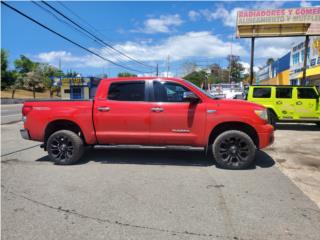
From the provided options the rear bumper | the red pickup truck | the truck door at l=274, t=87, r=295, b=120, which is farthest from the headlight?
the truck door at l=274, t=87, r=295, b=120

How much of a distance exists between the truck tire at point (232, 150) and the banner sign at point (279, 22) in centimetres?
1410

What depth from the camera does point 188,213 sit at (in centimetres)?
392

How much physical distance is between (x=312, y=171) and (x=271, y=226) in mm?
2996

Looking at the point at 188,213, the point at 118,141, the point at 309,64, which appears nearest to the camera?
the point at 188,213

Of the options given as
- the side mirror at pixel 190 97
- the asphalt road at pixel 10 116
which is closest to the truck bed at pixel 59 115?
the side mirror at pixel 190 97

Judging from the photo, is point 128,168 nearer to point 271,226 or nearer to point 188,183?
point 188,183

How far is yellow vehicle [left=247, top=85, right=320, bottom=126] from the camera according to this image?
1215cm

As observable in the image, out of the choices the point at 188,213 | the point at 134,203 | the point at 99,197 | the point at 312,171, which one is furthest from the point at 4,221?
the point at 312,171

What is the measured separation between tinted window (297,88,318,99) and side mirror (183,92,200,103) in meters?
8.14

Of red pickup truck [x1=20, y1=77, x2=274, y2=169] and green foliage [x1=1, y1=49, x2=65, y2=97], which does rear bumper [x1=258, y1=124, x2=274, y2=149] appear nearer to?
red pickup truck [x1=20, y1=77, x2=274, y2=169]

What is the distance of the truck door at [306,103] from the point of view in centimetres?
1213

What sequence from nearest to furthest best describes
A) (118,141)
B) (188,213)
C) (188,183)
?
(188,213) < (188,183) < (118,141)

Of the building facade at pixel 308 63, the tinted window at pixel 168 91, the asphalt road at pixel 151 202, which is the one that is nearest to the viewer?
the asphalt road at pixel 151 202

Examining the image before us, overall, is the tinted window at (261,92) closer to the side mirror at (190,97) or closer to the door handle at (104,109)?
the side mirror at (190,97)
